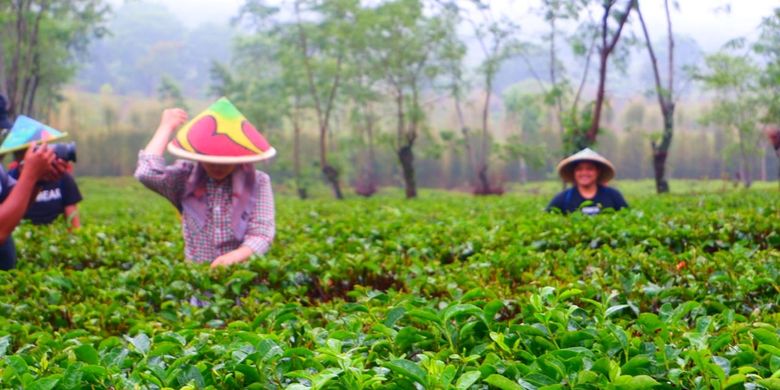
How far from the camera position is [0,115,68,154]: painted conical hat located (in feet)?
13.3

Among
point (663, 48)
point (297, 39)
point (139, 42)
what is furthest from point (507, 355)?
point (663, 48)

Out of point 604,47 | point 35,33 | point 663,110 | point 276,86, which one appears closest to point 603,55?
point 604,47

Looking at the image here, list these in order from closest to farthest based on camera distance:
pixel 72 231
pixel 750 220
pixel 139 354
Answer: pixel 139 354 → pixel 750 220 → pixel 72 231

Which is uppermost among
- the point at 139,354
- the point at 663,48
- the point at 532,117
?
the point at 663,48

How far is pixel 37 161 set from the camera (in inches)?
131

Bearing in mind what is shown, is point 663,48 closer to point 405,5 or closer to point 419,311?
point 405,5

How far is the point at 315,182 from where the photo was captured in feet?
116

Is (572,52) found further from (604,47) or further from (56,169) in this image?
(56,169)

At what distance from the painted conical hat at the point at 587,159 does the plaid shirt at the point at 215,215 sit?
9.35 feet

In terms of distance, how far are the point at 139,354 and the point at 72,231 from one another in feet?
12.1

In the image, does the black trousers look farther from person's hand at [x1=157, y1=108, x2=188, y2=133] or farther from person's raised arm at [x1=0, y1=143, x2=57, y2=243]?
person's hand at [x1=157, y1=108, x2=188, y2=133]

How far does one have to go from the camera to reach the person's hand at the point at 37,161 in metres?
3.32

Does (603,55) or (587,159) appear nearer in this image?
(587,159)

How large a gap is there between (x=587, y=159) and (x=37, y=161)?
3.98 m
